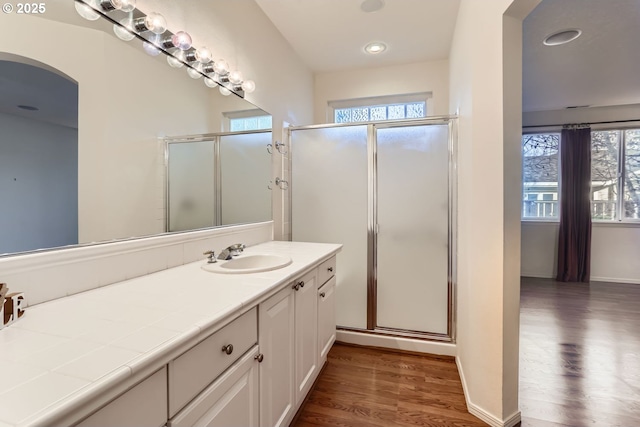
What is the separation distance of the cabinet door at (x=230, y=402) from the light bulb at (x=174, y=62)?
140 centimetres

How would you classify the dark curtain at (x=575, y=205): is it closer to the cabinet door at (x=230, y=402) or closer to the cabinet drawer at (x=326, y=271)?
the cabinet drawer at (x=326, y=271)

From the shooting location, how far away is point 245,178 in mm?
2090

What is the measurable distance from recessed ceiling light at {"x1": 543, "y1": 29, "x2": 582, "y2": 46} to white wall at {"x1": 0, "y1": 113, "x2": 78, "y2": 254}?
333 centimetres

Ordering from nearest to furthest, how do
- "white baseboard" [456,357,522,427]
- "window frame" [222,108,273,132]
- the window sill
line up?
"white baseboard" [456,357,522,427], "window frame" [222,108,273,132], the window sill

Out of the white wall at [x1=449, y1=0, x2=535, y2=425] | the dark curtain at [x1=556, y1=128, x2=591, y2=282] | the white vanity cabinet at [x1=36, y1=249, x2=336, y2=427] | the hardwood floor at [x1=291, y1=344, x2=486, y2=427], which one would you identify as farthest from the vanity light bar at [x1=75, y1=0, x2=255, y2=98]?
the dark curtain at [x1=556, y1=128, x2=591, y2=282]

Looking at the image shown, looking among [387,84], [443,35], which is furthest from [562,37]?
[387,84]

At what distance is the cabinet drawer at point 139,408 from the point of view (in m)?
0.54

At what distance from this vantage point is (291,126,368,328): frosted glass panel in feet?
8.30

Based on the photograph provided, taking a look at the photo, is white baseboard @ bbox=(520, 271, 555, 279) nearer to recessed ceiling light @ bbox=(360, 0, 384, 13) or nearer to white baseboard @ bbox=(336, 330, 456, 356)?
white baseboard @ bbox=(336, 330, 456, 356)

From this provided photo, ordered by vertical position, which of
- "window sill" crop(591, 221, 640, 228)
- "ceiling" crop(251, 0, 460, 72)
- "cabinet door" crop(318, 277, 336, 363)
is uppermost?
"ceiling" crop(251, 0, 460, 72)

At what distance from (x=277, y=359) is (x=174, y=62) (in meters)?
1.51

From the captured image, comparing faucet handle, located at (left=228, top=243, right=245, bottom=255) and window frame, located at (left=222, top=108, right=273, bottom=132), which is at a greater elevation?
window frame, located at (left=222, top=108, right=273, bottom=132)

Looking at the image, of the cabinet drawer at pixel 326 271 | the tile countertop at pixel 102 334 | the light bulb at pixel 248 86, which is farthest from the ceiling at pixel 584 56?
the tile countertop at pixel 102 334

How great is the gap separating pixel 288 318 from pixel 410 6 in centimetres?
235
